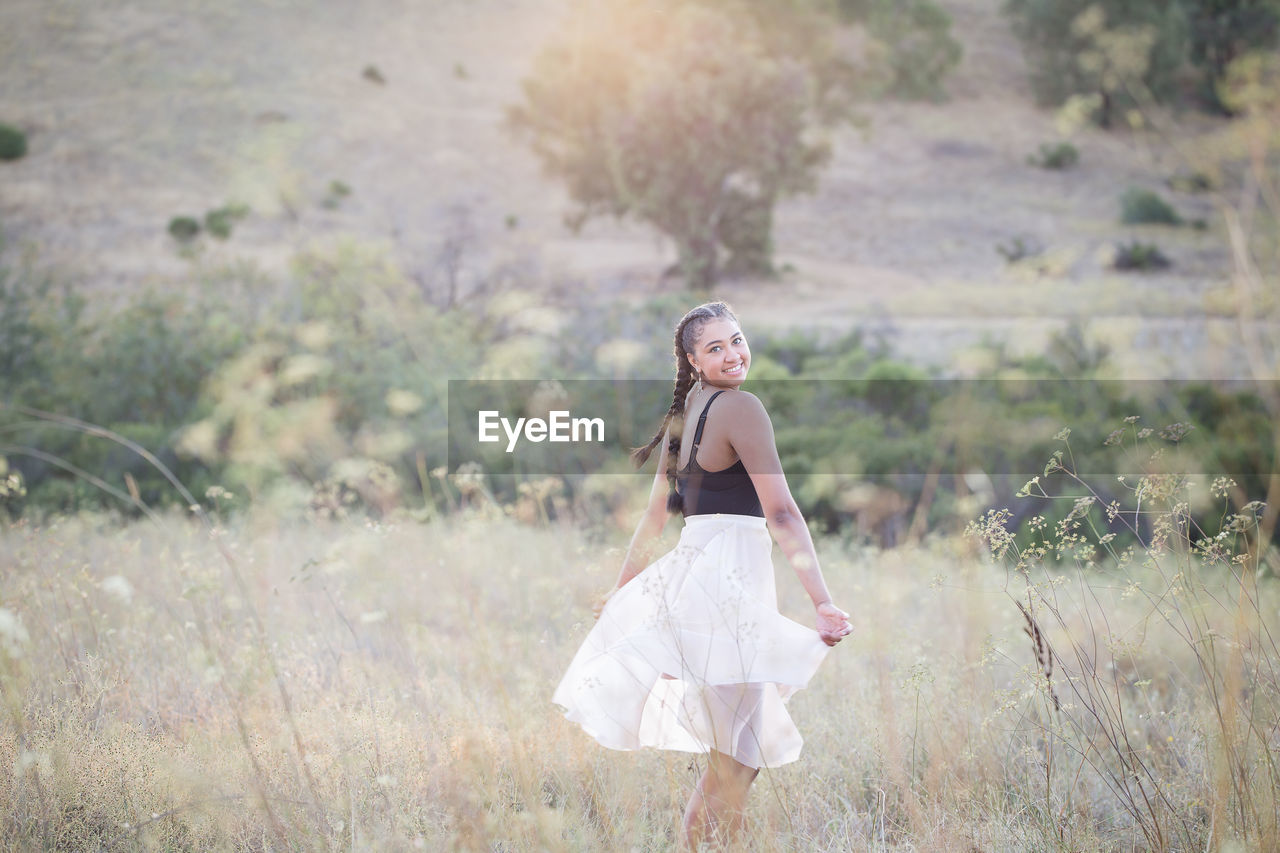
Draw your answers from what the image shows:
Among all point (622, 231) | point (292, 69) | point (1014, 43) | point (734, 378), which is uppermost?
point (1014, 43)

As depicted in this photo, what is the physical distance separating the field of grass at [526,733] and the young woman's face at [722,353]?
2.66 feet

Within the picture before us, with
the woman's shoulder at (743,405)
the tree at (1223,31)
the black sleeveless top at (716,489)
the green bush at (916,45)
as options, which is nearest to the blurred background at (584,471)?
the black sleeveless top at (716,489)

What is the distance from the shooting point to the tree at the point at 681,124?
72.0 feet

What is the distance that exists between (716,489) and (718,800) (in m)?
0.87

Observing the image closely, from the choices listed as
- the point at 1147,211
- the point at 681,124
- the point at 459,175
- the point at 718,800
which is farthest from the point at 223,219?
the point at 1147,211

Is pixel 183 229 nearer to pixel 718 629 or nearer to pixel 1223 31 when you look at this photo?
pixel 718 629

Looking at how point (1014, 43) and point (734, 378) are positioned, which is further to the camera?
point (1014, 43)

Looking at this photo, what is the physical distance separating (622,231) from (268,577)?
93.5 ft

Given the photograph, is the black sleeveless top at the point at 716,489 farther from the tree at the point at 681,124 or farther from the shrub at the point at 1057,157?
the shrub at the point at 1057,157

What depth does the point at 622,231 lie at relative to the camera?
107ft

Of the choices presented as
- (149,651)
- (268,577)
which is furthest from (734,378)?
(268,577)

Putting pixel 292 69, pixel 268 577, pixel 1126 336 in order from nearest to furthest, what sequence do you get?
1. pixel 268 577
2. pixel 1126 336
3. pixel 292 69

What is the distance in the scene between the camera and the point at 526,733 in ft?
11.1

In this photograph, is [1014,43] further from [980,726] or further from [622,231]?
[980,726]
